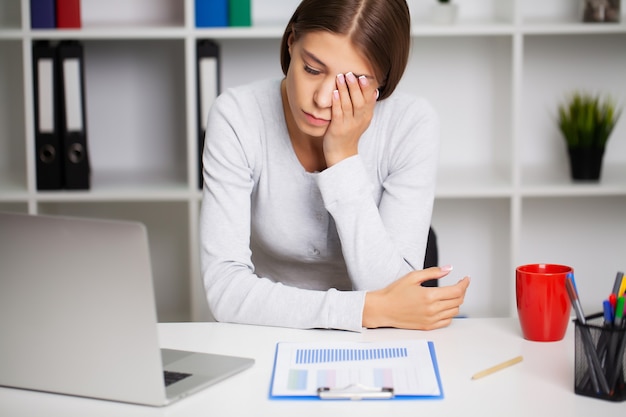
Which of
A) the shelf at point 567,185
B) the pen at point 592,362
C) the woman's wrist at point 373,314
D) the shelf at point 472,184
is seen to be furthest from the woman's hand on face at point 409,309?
the shelf at point 567,185

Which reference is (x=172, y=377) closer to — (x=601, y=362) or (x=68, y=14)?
(x=601, y=362)

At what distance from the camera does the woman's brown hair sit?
1.43 metres

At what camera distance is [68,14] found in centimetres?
244

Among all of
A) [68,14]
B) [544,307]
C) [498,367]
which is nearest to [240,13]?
[68,14]

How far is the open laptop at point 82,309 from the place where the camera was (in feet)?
3.05

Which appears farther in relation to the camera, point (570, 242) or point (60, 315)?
point (570, 242)

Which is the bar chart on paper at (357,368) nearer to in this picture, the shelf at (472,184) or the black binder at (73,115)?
the shelf at (472,184)

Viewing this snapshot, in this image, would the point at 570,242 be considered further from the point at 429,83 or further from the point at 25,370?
the point at 25,370

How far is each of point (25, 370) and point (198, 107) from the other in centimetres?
149

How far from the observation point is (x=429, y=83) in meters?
2.77

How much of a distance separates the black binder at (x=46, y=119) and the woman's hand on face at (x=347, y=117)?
1.18m

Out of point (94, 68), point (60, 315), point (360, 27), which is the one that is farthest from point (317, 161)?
point (94, 68)

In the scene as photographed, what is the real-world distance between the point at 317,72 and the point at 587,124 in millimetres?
1340

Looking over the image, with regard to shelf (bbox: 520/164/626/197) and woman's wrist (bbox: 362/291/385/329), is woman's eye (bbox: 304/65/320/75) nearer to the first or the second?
woman's wrist (bbox: 362/291/385/329)
